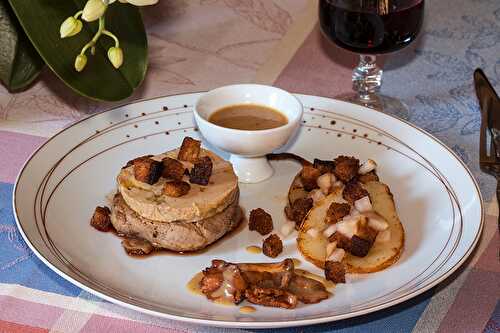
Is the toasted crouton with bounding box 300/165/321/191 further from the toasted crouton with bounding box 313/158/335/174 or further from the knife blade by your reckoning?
the knife blade

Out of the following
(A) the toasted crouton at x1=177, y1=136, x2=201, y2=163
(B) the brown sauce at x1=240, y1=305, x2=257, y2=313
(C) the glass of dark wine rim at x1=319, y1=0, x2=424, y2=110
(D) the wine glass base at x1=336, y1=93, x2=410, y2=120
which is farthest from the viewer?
(D) the wine glass base at x1=336, y1=93, x2=410, y2=120

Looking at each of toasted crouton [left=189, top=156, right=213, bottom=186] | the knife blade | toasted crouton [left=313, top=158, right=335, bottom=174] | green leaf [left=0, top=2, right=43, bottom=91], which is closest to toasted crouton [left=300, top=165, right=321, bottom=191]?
toasted crouton [left=313, top=158, right=335, bottom=174]

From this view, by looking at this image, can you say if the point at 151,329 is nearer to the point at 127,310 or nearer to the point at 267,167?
the point at 127,310

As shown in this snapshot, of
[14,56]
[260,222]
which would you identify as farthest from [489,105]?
[14,56]

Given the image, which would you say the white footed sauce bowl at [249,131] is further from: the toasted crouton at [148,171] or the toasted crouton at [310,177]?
the toasted crouton at [148,171]

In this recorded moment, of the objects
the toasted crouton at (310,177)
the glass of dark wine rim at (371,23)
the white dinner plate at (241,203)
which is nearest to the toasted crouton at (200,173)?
the white dinner plate at (241,203)

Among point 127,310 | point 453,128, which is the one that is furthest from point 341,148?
point 127,310

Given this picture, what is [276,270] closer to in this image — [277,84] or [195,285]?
[195,285]
